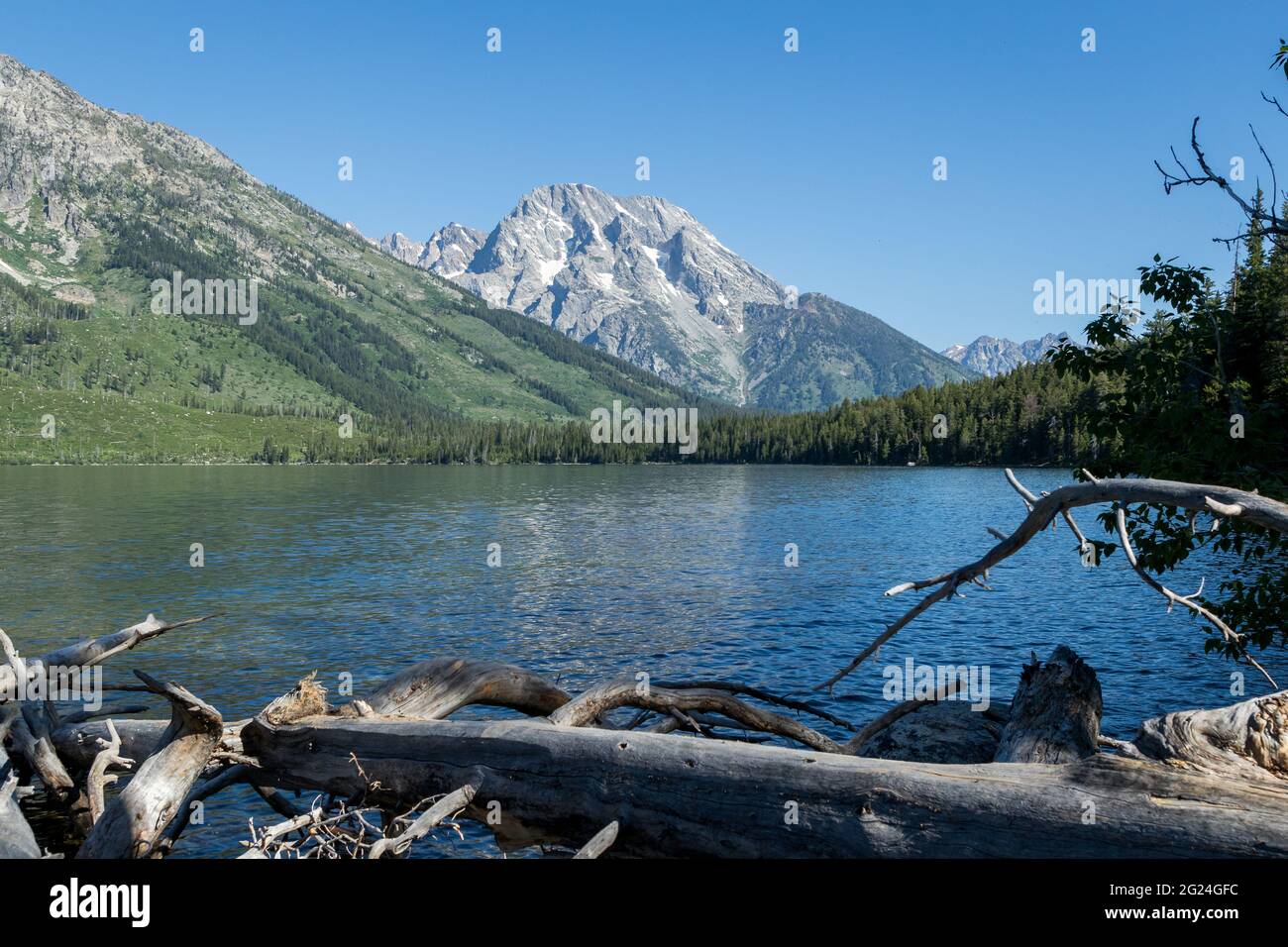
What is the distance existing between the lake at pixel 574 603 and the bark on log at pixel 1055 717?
35.6 feet

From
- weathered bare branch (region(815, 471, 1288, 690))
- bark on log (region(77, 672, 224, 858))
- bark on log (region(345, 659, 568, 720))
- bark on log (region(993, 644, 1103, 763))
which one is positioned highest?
weathered bare branch (region(815, 471, 1288, 690))

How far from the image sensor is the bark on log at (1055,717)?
6.54 meters

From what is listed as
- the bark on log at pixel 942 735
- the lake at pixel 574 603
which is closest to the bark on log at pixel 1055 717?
the bark on log at pixel 942 735

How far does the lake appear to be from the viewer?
27.5 m

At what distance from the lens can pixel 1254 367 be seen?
57.5 m

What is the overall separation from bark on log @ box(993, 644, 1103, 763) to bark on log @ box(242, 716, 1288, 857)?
0.45 m

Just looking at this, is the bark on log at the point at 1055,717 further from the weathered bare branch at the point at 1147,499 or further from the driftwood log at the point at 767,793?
the weathered bare branch at the point at 1147,499

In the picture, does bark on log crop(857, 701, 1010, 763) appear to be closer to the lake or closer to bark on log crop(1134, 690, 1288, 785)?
bark on log crop(1134, 690, 1288, 785)

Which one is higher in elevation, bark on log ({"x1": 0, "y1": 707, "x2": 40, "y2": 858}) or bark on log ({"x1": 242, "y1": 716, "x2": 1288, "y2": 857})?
bark on log ({"x1": 242, "y1": 716, "x2": 1288, "y2": 857})

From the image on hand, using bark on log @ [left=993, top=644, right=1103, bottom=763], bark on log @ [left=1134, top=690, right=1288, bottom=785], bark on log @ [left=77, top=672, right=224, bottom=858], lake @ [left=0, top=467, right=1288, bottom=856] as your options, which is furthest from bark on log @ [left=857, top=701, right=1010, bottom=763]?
lake @ [left=0, top=467, right=1288, bottom=856]

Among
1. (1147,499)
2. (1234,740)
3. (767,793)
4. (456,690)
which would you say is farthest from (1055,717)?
(456,690)

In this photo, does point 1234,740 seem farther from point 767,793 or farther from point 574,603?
point 574,603

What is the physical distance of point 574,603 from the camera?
42.2 metres

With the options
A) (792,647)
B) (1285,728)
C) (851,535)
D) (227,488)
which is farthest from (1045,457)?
(1285,728)
